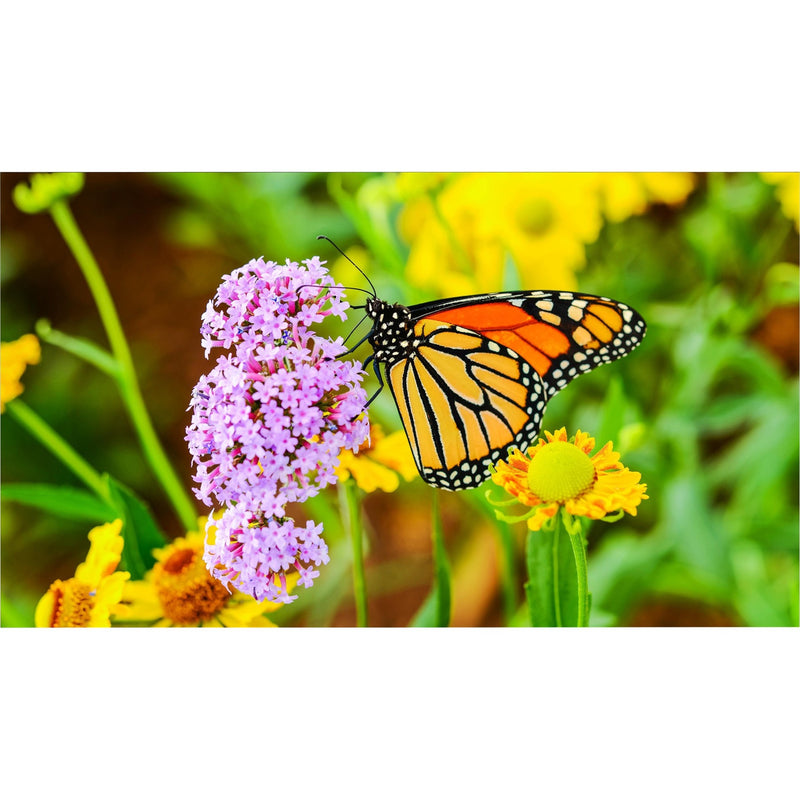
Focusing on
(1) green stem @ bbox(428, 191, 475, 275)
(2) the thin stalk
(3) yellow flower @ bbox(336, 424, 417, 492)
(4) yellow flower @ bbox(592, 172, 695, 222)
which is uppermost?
(4) yellow flower @ bbox(592, 172, 695, 222)

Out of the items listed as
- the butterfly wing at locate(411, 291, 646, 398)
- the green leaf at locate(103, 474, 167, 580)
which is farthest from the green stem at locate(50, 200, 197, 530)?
the butterfly wing at locate(411, 291, 646, 398)

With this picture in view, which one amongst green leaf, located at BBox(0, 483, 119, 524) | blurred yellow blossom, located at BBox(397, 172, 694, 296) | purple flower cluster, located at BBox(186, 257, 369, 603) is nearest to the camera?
purple flower cluster, located at BBox(186, 257, 369, 603)

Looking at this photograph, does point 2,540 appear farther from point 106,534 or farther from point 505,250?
point 505,250

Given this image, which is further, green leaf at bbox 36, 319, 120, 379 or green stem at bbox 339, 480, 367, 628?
green leaf at bbox 36, 319, 120, 379

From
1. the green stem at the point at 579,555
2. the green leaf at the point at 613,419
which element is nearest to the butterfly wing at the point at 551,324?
the green leaf at the point at 613,419

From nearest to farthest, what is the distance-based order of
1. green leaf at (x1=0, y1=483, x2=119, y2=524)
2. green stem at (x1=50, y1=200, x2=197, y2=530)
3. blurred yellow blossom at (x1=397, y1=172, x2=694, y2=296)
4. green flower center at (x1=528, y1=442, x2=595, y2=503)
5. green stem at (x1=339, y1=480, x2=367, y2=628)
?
green flower center at (x1=528, y1=442, x2=595, y2=503), green stem at (x1=339, y1=480, x2=367, y2=628), green leaf at (x1=0, y1=483, x2=119, y2=524), green stem at (x1=50, y1=200, x2=197, y2=530), blurred yellow blossom at (x1=397, y1=172, x2=694, y2=296)

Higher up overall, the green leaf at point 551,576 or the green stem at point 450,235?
the green stem at point 450,235

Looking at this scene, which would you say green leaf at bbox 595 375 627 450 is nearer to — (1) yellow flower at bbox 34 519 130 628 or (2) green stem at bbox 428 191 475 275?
(2) green stem at bbox 428 191 475 275

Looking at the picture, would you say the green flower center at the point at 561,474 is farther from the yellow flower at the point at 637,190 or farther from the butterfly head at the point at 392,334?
the yellow flower at the point at 637,190
